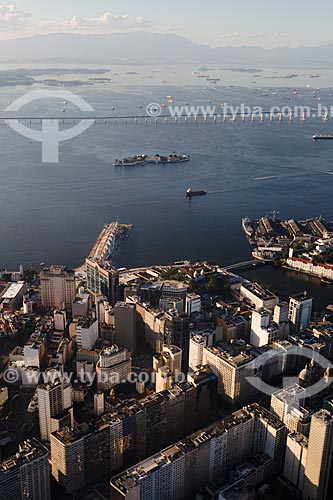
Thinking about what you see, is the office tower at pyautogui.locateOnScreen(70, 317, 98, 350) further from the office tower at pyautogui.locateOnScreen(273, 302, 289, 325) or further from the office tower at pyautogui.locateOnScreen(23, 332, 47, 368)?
the office tower at pyautogui.locateOnScreen(273, 302, 289, 325)

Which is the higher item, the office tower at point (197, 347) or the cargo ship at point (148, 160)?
the cargo ship at point (148, 160)

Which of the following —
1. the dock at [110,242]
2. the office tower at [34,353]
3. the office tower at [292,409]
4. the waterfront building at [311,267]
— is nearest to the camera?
the office tower at [292,409]

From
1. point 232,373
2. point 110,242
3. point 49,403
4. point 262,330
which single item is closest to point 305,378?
point 232,373

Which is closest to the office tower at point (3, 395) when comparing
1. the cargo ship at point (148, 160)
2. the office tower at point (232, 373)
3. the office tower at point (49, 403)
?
the office tower at point (49, 403)

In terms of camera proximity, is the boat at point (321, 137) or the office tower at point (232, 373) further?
the boat at point (321, 137)

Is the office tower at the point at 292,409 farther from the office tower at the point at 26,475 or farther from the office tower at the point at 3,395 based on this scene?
the office tower at the point at 3,395

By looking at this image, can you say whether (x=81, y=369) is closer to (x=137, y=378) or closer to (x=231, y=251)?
(x=137, y=378)

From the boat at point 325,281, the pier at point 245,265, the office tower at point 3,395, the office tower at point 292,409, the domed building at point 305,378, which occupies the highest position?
the office tower at point 292,409

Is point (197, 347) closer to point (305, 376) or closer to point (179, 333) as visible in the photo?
point (179, 333)
